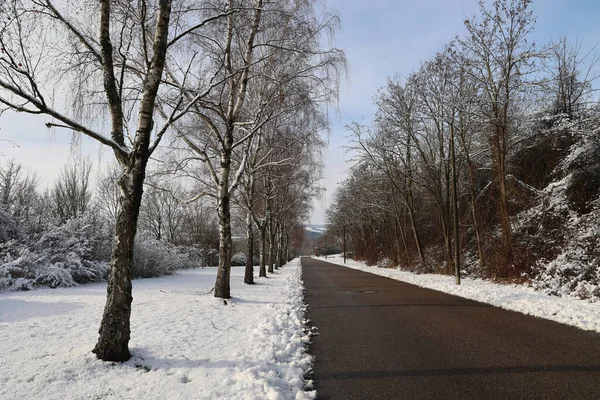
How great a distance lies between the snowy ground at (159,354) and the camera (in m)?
3.61

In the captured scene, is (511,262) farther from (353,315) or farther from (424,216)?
(424,216)

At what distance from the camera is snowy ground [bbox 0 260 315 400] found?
361 cm

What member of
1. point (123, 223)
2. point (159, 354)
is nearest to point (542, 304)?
point (159, 354)

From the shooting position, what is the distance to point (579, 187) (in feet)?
40.0

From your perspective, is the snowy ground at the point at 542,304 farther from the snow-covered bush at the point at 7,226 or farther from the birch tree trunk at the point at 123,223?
the snow-covered bush at the point at 7,226

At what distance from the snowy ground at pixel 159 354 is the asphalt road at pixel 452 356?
55 cm

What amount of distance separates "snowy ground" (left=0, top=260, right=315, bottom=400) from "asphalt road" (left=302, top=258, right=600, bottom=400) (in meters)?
0.55

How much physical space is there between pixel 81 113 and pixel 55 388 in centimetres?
471

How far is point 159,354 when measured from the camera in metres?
4.78

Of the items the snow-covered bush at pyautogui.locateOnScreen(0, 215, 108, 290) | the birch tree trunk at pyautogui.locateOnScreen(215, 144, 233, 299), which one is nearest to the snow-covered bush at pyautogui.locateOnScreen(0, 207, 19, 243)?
the snow-covered bush at pyautogui.locateOnScreen(0, 215, 108, 290)

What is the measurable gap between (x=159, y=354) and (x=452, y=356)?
157 inches

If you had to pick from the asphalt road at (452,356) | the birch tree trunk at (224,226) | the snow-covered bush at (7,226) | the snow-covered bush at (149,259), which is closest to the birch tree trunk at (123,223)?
the asphalt road at (452,356)

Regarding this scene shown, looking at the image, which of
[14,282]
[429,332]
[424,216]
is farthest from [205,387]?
[424,216]

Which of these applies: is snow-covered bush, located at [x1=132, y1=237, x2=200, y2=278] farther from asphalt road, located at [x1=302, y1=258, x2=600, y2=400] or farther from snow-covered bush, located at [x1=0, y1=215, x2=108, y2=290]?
asphalt road, located at [x1=302, y1=258, x2=600, y2=400]
